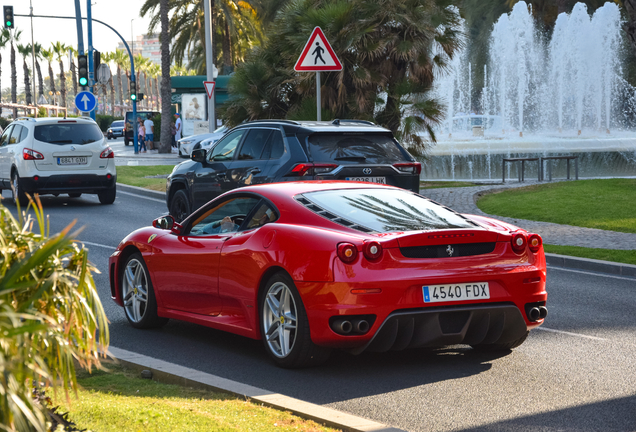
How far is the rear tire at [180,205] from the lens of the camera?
14.2 meters

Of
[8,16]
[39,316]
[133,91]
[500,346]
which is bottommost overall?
[500,346]

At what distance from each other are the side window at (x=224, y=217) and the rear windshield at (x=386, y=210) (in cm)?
58

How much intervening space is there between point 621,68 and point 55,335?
194 feet

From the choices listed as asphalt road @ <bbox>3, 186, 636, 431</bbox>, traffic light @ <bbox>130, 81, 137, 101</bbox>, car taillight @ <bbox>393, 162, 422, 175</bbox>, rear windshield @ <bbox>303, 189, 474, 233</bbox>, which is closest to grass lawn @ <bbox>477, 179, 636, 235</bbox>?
car taillight @ <bbox>393, 162, 422, 175</bbox>

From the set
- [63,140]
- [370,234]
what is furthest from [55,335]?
[63,140]

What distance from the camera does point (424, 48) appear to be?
21.5m

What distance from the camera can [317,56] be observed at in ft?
47.3

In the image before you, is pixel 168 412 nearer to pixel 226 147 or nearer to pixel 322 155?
pixel 322 155

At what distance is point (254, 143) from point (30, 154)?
804 cm

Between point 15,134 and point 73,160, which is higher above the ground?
point 15,134

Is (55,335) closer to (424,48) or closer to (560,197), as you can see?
(560,197)

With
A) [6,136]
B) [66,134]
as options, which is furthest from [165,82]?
[66,134]

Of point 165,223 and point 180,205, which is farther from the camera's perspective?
point 180,205

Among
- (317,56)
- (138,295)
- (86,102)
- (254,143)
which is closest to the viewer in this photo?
(138,295)
